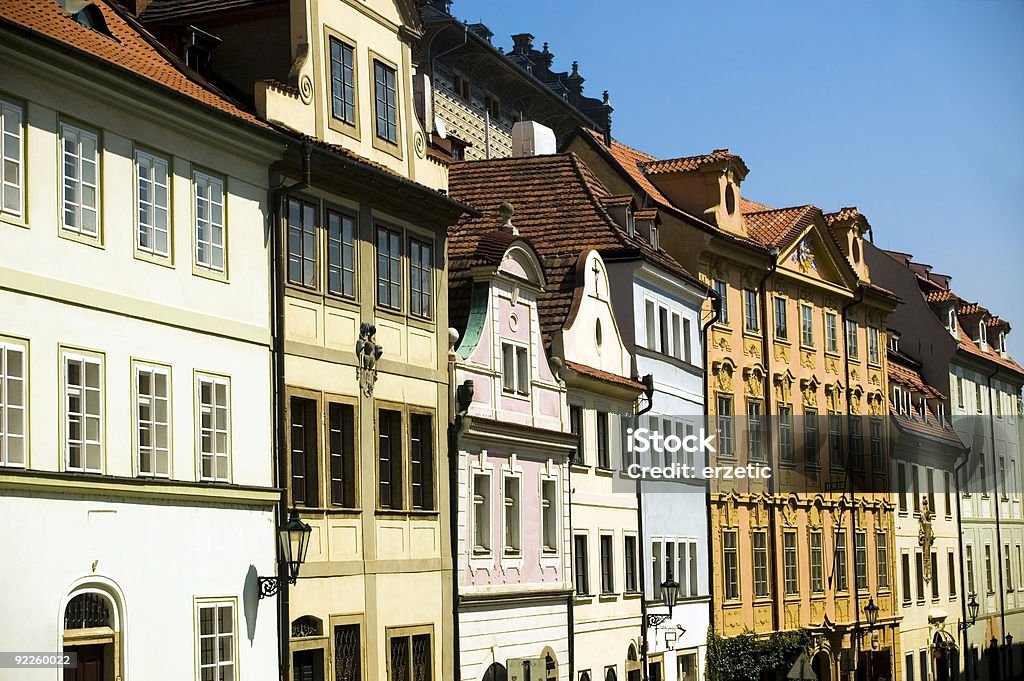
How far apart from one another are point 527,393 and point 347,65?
354 inches

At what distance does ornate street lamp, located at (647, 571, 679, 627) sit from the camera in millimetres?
41469

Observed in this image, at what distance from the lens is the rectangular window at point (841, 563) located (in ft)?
196

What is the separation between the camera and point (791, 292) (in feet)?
189

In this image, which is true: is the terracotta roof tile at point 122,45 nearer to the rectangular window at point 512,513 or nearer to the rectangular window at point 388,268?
the rectangular window at point 388,268

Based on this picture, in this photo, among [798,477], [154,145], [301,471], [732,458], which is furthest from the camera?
[798,477]

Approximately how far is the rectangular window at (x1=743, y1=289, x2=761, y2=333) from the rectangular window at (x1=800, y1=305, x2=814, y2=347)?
4.23 meters

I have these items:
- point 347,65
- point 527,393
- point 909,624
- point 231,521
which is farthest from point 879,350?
point 231,521

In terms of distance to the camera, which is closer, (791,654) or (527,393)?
(527,393)

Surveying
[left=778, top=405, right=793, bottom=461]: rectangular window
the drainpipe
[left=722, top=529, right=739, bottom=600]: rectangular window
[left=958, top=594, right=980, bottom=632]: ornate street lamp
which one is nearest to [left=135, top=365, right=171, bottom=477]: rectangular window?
[left=722, top=529, right=739, bottom=600]: rectangular window

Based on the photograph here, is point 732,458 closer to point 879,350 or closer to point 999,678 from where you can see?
point 879,350

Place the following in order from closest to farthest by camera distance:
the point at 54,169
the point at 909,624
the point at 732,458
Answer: the point at 54,169, the point at 732,458, the point at 909,624

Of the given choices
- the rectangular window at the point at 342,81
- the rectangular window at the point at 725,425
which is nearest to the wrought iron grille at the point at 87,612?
the rectangular window at the point at 342,81

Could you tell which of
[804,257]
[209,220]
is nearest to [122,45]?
[209,220]

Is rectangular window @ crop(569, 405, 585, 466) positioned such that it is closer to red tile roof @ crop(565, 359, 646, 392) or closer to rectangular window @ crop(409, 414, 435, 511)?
red tile roof @ crop(565, 359, 646, 392)
